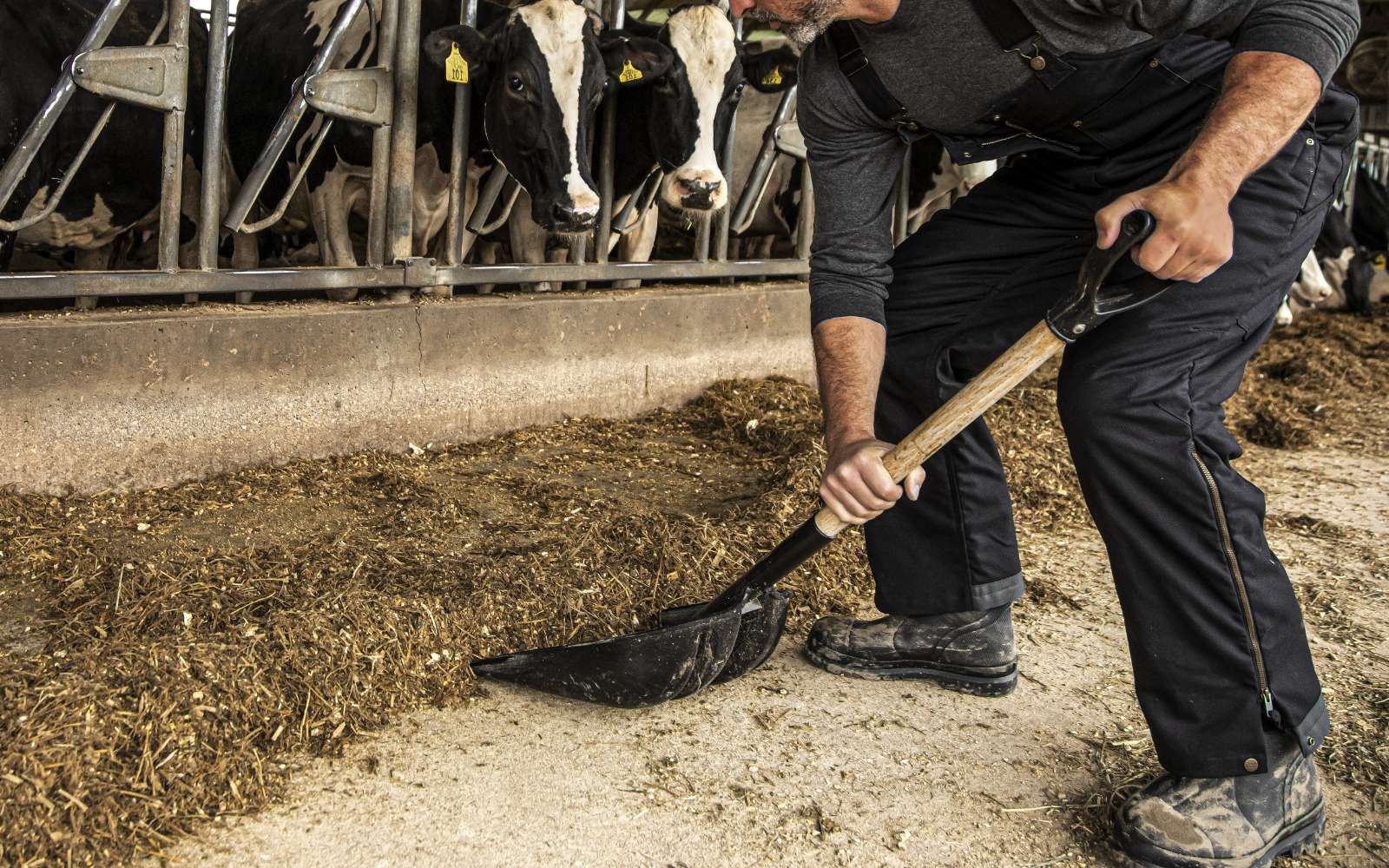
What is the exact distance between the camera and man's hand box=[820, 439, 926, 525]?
214cm

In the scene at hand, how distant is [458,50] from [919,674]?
108 inches

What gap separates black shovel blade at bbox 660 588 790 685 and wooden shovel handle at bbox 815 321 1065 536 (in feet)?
2.18

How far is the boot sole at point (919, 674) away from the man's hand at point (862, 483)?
732 millimetres

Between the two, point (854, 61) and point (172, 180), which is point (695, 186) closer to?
point (172, 180)

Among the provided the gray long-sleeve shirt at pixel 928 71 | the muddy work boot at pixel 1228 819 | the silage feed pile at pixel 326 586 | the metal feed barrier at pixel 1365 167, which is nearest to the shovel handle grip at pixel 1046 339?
the gray long-sleeve shirt at pixel 928 71

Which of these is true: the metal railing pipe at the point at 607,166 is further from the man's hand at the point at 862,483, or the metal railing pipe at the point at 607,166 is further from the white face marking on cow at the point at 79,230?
the man's hand at the point at 862,483

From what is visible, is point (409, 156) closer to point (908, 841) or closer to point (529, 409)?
point (529, 409)

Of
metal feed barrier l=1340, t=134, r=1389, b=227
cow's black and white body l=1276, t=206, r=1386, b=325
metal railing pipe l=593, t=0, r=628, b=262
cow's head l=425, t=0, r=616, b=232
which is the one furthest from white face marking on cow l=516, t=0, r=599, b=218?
metal feed barrier l=1340, t=134, r=1389, b=227

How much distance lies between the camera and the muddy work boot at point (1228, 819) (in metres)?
2.10

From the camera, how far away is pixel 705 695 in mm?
2684

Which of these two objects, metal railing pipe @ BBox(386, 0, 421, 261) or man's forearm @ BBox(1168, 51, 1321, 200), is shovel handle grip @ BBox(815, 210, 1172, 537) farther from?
metal railing pipe @ BBox(386, 0, 421, 261)

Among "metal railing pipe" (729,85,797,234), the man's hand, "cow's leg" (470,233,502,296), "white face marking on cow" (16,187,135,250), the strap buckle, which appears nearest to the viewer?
the man's hand

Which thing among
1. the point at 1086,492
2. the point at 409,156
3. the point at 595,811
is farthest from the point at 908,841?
the point at 409,156

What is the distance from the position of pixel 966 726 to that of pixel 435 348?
235 cm
